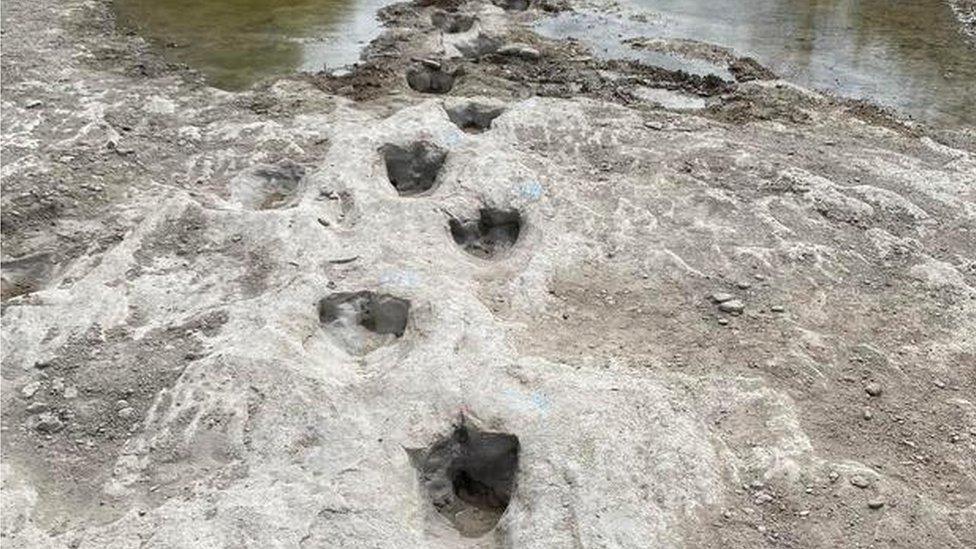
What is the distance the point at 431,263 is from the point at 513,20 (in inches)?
369

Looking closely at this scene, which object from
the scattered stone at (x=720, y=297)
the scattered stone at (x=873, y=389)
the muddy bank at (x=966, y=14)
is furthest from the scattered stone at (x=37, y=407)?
the muddy bank at (x=966, y=14)

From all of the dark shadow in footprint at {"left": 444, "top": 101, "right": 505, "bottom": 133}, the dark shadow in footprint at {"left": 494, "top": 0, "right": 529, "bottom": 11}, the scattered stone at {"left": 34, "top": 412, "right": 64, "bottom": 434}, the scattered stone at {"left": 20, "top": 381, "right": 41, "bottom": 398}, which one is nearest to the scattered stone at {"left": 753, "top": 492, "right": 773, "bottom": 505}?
the scattered stone at {"left": 34, "top": 412, "right": 64, "bottom": 434}

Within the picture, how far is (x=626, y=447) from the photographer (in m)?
6.53

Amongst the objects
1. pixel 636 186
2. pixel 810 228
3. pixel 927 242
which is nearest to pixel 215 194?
pixel 636 186

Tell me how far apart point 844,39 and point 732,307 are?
10435 millimetres

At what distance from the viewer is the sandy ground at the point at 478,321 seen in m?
6.21

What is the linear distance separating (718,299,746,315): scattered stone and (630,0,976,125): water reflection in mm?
6582

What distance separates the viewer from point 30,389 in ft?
23.4

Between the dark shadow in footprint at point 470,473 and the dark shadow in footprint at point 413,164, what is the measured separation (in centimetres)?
472

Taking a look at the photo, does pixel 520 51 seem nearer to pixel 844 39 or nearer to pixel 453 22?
pixel 453 22

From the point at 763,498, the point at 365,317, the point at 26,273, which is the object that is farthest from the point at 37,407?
the point at 763,498

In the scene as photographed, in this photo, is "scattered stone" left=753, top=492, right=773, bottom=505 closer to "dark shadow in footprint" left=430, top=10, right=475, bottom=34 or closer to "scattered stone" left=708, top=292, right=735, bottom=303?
"scattered stone" left=708, top=292, right=735, bottom=303

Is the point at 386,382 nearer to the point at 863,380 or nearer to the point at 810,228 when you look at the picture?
the point at 863,380

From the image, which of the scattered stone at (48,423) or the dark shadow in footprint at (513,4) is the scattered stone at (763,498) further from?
the dark shadow in footprint at (513,4)
